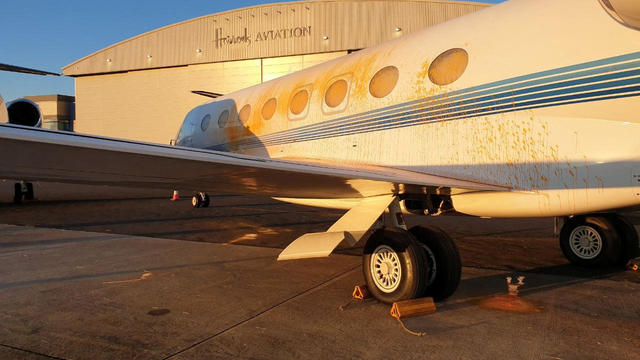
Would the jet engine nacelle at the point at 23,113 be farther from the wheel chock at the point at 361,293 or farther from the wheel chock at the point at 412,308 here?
the wheel chock at the point at 412,308

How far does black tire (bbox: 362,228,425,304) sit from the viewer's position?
13.8 ft

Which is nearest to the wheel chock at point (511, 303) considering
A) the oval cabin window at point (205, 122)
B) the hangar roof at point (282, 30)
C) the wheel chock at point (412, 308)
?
the wheel chock at point (412, 308)

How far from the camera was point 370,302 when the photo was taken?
460 cm

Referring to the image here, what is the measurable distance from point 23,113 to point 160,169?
13.8 meters

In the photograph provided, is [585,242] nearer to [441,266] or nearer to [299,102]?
[441,266]

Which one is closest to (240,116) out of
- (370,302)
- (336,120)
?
(336,120)

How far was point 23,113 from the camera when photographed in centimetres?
1423

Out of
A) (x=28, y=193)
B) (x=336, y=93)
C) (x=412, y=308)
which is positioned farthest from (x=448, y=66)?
(x=28, y=193)

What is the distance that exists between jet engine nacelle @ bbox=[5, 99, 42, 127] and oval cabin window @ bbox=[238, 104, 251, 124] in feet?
30.0

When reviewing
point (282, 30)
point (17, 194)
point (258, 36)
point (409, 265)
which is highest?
point (282, 30)

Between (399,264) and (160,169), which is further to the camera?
(399,264)

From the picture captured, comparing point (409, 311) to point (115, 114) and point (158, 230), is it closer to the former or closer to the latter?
point (158, 230)

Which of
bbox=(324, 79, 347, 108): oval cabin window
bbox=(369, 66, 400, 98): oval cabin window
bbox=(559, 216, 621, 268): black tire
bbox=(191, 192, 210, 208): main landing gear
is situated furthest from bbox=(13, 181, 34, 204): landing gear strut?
bbox=(559, 216, 621, 268): black tire

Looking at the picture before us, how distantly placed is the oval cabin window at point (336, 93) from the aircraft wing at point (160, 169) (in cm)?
163
